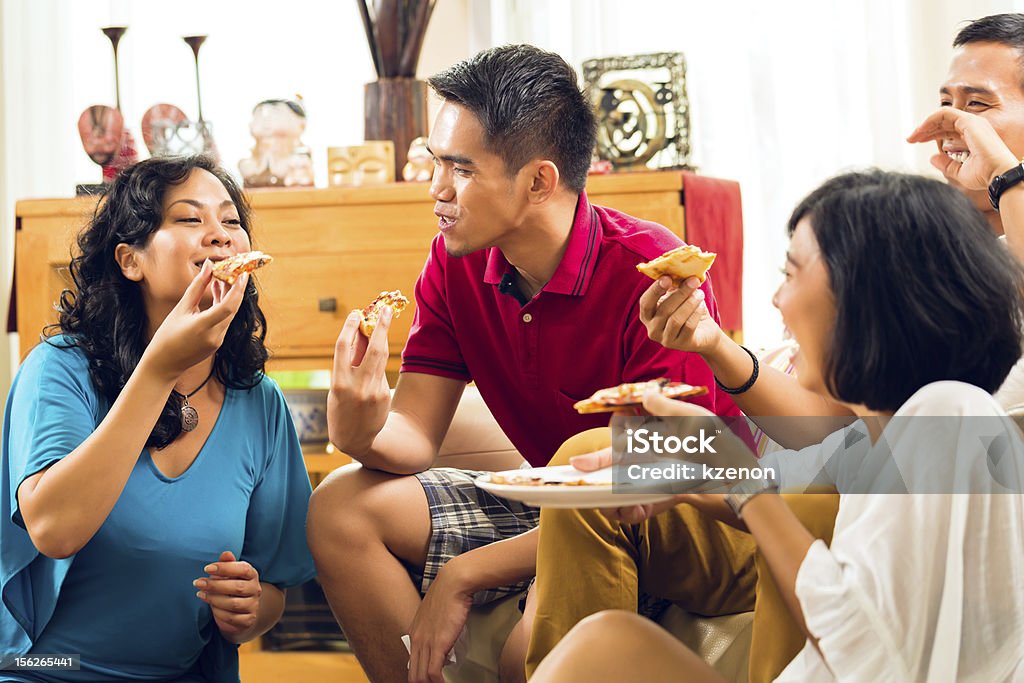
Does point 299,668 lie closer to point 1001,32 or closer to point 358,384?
point 358,384

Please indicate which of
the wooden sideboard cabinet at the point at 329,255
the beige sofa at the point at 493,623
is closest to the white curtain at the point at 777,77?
the wooden sideboard cabinet at the point at 329,255

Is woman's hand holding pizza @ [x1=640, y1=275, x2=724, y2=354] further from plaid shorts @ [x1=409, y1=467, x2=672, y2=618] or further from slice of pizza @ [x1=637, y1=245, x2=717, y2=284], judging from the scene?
plaid shorts @ [x1=409, y1=467, x2=672, y2=618]

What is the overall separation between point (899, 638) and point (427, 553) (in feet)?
3.23

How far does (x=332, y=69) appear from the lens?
369 cm

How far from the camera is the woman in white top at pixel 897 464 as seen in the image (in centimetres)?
114

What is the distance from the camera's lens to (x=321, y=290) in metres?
3.00

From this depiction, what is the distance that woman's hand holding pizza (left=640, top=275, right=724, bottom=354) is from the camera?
1.58 m

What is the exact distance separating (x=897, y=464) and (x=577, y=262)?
0.86 metres

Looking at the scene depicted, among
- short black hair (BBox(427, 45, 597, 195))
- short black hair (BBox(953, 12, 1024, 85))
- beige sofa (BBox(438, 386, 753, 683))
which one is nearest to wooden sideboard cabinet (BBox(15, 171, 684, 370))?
beige sofa (BBox(438, 386, 753, 683))

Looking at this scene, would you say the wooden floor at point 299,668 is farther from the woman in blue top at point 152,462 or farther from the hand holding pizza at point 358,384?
the hand holding pizza at point 358,384

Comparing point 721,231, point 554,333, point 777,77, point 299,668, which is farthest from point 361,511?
point 777,77

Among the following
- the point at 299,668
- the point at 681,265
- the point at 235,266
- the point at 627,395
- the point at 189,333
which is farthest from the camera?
the point at 299,668

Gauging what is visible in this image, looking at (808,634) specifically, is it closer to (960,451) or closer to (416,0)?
(960,451)

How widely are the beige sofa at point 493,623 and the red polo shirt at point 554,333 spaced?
23 cm
